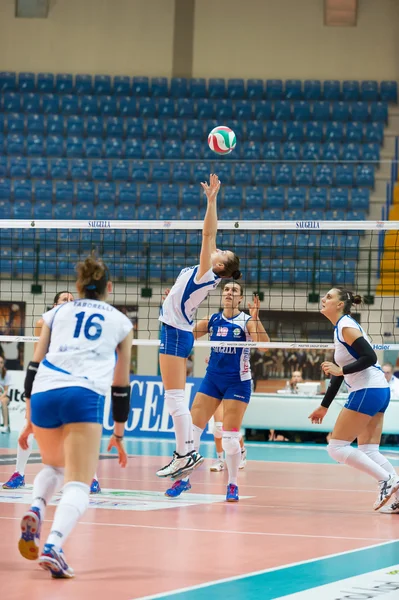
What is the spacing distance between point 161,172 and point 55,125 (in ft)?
13.4

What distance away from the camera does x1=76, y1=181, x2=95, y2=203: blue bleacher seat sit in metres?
23.5

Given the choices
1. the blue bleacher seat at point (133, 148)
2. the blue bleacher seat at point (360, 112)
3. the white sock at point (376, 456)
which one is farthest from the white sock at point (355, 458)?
the blue bleacher seat at point (360, 112)

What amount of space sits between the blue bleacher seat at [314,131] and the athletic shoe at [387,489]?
18.1 metres

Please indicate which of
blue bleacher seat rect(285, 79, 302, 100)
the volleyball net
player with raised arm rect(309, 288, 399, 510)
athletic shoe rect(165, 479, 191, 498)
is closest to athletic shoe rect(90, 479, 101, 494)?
athletic shoe rect(165, 479, 191, 498)

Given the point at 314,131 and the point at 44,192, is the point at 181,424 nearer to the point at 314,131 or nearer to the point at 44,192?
the point at 44,192

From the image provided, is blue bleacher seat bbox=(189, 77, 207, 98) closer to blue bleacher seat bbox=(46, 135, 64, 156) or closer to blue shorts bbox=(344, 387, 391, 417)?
blue bleacher seat bbox=(46, 135, 64, 156)

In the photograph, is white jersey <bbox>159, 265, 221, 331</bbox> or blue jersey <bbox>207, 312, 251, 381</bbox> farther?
blue jersey <bbox>207, 312, 251, 381</bbox>

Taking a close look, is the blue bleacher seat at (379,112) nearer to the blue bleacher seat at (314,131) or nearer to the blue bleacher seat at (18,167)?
the blue bleacher seat at (314,131)

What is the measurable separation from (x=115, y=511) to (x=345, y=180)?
1715 cm

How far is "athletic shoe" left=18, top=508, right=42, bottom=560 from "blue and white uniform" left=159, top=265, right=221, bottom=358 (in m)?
3.62

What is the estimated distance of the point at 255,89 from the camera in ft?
87.6

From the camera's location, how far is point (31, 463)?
1221 cm

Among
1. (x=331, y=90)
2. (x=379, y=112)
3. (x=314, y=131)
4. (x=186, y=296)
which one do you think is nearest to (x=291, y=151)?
(x=314, y=131)

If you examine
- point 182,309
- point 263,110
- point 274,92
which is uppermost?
point 274,92
